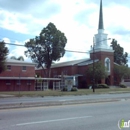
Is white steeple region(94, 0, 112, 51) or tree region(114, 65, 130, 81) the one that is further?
tree region(114, 65, 130, 81)

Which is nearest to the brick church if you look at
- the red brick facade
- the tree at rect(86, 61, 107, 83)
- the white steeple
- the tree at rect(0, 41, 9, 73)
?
the white steeple

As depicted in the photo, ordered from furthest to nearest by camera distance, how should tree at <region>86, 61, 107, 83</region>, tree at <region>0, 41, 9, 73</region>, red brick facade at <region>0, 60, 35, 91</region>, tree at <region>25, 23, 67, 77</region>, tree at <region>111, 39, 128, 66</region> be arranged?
tree at <region>111, 39, 128, 66</region> → tree at <region>25, 23, 67, 77</region> → tree at <region>86, 61, 107, 83</region> → red brick facade at <region>0, 60, 35, 91</region> → tree at <region>0, 41, 9, 73</region>

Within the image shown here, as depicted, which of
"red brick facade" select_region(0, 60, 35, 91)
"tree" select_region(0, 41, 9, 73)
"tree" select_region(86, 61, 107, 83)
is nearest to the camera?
"tree" select_region(0, 41, 9, 73)

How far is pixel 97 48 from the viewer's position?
Result: 7125 centimetres

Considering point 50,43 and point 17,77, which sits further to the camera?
point 50,43

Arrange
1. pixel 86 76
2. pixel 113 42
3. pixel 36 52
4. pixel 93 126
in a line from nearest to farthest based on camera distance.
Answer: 1. pixel 93 126
2. pixel 86 76
3. pixel 36 52
4. pixel 113 42

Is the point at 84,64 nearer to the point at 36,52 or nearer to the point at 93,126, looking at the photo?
the point at 36,52

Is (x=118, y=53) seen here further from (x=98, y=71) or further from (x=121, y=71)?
(x=98, y=71)

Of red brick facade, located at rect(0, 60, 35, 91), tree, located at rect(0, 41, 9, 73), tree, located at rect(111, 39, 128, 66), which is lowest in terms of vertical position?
red brick facade, located at rect(0, 60, 35, 91)

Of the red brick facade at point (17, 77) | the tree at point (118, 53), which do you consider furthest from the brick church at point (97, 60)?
the tree at point (118, 53)

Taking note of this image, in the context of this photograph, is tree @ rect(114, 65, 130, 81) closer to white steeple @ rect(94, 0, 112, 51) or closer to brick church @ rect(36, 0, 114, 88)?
brick church @ rect(36, 0, 114, 88)

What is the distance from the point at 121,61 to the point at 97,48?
27.6 m

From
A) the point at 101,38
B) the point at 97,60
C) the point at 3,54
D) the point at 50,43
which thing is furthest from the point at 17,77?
the point at 101,38

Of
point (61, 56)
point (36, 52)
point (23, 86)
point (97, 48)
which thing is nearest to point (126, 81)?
point (97, 48)
